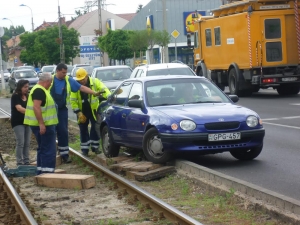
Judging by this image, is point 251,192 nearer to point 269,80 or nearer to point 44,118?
point 44,118

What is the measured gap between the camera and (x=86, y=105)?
44.6 ft

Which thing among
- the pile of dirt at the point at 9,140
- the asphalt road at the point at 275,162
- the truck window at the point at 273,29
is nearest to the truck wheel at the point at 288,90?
the truck window at the point at 273,29

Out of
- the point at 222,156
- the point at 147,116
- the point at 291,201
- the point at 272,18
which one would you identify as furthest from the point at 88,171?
the point at 272,18

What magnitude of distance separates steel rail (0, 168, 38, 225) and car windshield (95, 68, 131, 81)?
568 inches

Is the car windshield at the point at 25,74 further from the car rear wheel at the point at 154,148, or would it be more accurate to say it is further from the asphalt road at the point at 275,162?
the car rear wheel at the point at 154,148

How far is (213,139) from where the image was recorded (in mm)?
10742

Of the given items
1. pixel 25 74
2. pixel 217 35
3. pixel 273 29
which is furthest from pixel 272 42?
pixel 25 74

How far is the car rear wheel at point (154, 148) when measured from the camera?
11.1m

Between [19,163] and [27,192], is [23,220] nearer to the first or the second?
[27,192]

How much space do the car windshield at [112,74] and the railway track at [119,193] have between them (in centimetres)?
1443

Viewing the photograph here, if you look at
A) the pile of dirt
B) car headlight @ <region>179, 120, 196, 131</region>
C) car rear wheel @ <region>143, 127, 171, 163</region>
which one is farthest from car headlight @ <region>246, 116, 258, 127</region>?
the pile of dirt

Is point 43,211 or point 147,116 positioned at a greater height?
point 147,116

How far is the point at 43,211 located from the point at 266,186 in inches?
114

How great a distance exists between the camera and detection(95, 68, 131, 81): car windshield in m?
25.6
